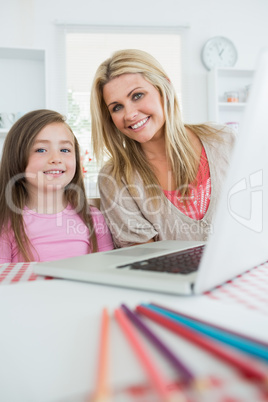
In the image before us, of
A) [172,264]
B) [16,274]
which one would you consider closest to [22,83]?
[16,274]

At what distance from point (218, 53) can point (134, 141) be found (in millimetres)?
2421

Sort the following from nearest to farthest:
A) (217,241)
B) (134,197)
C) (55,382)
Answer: (55,382), (217,241), (134,197)

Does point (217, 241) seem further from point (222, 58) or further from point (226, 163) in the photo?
point (222, 58)

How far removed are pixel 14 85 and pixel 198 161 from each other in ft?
7.49

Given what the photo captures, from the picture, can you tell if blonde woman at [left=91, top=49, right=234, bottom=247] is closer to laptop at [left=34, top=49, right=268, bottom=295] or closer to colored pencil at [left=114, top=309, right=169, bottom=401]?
laptop at [left=34, top=49, right=268, bottom=295]

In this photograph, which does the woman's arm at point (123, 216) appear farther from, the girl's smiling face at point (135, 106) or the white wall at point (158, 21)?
the white wall at point (158, 21)

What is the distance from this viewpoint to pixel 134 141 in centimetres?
144

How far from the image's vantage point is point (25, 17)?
3158 millimetres

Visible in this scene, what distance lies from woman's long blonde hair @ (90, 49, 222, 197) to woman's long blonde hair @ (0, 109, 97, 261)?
16cm

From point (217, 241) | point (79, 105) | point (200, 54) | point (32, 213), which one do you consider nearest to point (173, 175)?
point (32, 213)

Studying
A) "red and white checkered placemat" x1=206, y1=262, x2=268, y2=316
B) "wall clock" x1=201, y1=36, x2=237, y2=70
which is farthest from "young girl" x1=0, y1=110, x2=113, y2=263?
"wall clock" x1=201, y1=36, x2=237, y2=70

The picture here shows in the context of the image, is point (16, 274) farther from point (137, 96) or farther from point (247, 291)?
point (137, 96)

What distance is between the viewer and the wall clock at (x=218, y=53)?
3381mm

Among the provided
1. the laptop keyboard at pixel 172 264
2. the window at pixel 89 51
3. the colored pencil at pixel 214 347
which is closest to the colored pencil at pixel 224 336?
the colored pencil at pixel 214 347
